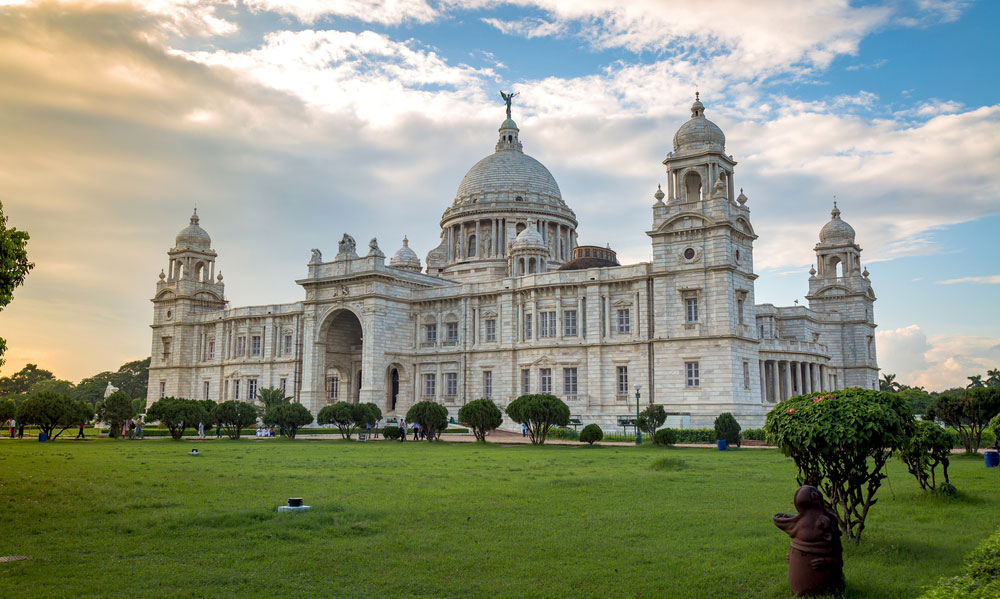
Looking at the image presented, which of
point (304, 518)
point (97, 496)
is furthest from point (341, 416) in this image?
point (304, 518)

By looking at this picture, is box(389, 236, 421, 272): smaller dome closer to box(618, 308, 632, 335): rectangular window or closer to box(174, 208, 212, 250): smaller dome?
box(174, 208, 212, 250): smaller dome

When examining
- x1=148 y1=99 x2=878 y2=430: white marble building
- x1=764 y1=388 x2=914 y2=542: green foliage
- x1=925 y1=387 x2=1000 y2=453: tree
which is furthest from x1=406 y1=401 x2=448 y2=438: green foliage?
x1=764 y1=388 x2=914 y2=542: green foliage

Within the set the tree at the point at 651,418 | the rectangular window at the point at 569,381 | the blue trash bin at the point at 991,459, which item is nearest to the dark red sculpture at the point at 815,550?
the blue trash bin at the point at 991,459

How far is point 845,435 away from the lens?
10945 millimetres

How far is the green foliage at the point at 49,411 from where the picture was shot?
39000mm

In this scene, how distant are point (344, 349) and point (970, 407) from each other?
49180 millimetres

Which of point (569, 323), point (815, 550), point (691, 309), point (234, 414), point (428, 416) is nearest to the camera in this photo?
point (815, 550)

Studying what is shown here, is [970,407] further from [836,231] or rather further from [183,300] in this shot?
[183,300]

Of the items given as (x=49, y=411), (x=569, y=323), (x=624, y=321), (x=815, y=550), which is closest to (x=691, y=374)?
(x=624, y=321)

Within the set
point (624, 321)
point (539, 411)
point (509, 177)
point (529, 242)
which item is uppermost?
point (509, 177)

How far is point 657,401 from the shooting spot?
162ft

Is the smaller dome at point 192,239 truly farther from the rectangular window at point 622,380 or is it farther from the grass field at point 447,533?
the grass field at point 447,533

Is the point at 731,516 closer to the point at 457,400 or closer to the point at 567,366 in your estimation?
the point at 567,366

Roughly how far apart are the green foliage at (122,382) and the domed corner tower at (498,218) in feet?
161
